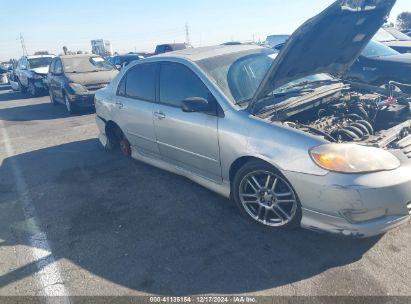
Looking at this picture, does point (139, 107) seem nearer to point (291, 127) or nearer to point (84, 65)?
point (291, 127)

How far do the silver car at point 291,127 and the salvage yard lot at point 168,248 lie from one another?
27cm

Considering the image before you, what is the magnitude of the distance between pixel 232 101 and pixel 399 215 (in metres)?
1.78

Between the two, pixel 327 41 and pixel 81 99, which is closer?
pixel 327 41

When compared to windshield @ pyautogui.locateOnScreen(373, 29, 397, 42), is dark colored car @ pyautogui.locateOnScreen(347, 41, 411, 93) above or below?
below

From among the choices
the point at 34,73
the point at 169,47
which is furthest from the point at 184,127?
the point at 169,47

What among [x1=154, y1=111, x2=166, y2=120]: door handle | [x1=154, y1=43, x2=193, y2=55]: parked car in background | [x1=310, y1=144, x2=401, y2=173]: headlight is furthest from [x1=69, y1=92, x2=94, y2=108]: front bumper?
[x1=154, y1=43, x2=193, y2=55]: parked car in background

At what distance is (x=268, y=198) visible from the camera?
123 inches

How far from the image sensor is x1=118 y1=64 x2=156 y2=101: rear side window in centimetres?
425

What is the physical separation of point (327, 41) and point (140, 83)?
2.41 m

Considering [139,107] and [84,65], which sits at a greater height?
[84,65]

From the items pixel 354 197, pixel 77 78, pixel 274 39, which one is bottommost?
pixel 354 197

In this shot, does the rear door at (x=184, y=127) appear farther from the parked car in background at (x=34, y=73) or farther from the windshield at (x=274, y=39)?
the windshield at (x=274, y=39)

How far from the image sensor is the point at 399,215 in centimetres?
263

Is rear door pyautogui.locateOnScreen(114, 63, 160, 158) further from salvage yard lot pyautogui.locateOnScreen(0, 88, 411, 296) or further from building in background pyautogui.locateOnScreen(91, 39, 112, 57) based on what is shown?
building in background pyautogui.locateOnScreen(91, 39, 112, 57)
